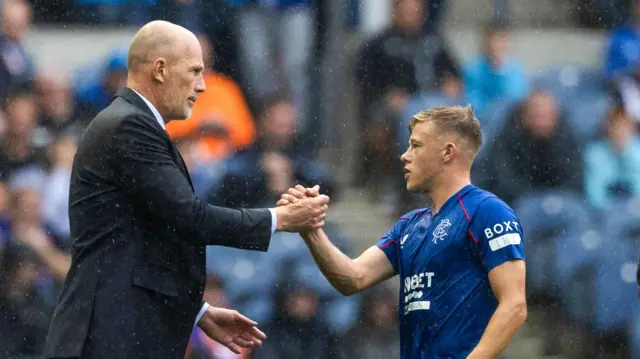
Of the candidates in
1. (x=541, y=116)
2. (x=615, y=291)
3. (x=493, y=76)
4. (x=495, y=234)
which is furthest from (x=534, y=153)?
(x=495, y=234)

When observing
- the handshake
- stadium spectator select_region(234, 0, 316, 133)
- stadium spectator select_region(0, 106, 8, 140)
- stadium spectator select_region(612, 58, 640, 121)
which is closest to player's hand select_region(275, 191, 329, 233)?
the handshake

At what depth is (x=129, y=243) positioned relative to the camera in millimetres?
4320

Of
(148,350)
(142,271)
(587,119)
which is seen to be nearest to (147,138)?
(142,271)

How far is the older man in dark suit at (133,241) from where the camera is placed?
4312 millimetres

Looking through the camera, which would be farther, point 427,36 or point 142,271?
point 427,36

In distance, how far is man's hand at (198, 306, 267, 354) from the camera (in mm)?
4906

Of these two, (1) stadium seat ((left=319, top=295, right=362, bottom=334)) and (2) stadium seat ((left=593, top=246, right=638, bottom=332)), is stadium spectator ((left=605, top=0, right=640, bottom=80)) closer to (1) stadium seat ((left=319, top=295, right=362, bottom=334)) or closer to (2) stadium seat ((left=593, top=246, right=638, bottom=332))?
(2) stadium seat ((left=593, top=246, right=638, bottom=332))

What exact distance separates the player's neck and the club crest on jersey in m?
0.11

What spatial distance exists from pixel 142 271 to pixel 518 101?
4704 millimetres

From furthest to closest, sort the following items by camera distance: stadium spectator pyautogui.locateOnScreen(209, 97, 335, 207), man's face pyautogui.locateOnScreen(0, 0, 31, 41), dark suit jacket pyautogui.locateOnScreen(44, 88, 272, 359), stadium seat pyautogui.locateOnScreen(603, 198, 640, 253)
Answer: stadium seat pyautogui.locateOnScreen(603, 198, 640, 253), man's face pyautogui.locateOnScreen(0, 0, 31, 41), stadium spectator pyautogui.locateOnScreen(209, 97, 335, 207), dark suit jacket pyautogui.locateOnScreen(44, 88, 272, 359)

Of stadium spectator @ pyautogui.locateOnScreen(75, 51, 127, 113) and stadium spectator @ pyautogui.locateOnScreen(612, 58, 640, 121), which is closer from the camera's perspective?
stadium spectator @ pyautogui.locateOnScreen(75, 51, 127, 113)

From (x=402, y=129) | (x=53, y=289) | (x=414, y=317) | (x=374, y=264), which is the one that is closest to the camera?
(x=414, y=317)

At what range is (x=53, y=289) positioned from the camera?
7.71 metres

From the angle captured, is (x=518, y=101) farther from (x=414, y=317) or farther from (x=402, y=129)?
(x=414, y=317)
